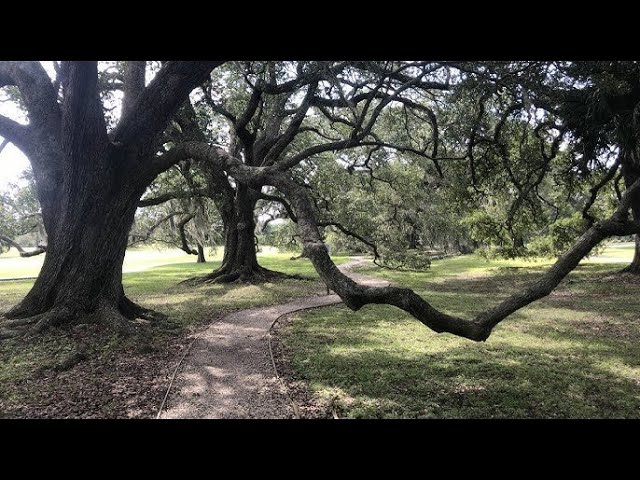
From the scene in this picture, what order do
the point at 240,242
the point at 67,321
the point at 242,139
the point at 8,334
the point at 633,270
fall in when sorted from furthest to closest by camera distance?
the point at 240,242
the point at 242,139
the point at 633,270
the point at 67,321
the point at 8,334

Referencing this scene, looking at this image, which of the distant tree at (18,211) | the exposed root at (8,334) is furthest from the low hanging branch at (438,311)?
the distant tree at (18,211)

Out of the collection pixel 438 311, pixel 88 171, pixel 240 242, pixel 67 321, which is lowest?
pixel 67 321

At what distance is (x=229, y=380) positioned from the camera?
19.5 ft

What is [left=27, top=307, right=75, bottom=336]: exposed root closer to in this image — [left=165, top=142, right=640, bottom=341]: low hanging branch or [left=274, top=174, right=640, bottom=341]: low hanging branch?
[left=165, top=142, right=640, bottom=341]: low hanging branch

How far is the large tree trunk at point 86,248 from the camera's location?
8.13 metres

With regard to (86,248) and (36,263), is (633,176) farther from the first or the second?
(36,263)

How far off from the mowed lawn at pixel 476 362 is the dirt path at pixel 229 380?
0.52 metres

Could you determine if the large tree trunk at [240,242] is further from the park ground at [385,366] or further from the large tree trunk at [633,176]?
the large tree trunk at [633,176]

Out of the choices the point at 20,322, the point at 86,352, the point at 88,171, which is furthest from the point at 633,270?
the point at 20,322

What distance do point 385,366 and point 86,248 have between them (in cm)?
605

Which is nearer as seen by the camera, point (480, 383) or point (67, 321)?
point (480, 383)

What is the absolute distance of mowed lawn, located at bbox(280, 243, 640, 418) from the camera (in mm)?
5121

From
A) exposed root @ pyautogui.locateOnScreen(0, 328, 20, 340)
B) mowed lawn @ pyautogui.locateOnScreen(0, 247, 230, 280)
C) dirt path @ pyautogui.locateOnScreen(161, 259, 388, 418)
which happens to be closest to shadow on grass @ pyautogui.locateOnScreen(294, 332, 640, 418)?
dirt path @ pyautogui.locateOnScreen(161, 259, 388, 418)
